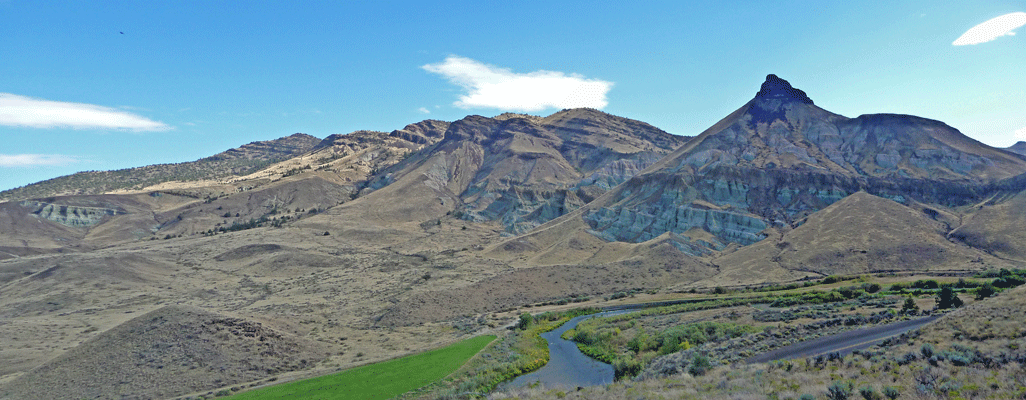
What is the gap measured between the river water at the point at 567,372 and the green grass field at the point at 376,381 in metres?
6.61

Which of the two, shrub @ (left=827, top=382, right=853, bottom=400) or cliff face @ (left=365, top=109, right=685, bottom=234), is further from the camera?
cliff face @ (left=365, top=109, right=685, bottom=234)

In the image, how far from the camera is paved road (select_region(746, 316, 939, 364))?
96.2ft

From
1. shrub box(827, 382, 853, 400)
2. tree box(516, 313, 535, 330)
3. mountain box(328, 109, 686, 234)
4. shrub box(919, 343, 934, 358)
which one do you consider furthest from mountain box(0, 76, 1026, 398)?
shrub box(919, 343, 934, 358)

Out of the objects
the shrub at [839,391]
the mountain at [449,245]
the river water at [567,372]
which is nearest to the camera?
the shrub at [839,391]

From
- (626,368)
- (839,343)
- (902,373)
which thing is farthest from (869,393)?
(626,368)

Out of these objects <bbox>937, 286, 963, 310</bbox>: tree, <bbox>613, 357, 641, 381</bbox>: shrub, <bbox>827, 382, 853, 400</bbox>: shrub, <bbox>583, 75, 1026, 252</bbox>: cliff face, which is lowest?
<bbox>613, 357, 641, 381</bbox>: shrub

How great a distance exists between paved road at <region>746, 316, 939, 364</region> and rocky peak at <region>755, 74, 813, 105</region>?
157502 mm

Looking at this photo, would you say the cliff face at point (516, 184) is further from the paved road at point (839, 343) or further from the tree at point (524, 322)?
the paved road at point (839, 343)

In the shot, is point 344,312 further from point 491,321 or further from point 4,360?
point 4,360

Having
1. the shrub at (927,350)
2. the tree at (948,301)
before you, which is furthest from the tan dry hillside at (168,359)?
the tree at (948,301)

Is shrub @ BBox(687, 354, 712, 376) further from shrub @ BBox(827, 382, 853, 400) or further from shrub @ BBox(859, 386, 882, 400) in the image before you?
shrub @ BBox(859, 386, 882, 400)

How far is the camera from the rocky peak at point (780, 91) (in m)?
171

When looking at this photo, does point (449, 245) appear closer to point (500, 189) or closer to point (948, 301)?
point (500, 189)

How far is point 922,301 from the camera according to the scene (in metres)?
47.3
